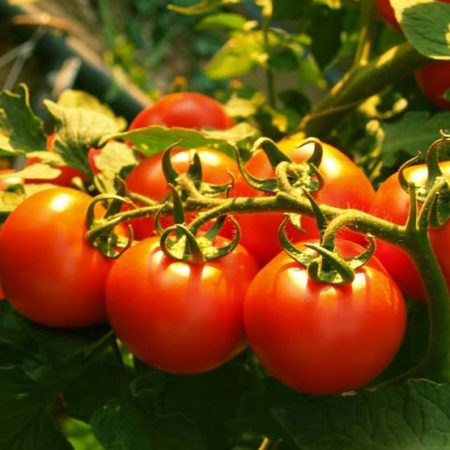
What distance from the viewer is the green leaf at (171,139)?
679 mm

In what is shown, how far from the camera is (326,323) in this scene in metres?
0.52

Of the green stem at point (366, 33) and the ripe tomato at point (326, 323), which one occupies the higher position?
the green stem at point (366, 33)

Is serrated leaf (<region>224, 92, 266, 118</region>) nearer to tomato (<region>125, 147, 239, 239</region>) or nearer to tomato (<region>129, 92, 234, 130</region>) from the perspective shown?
tomato (<region>129, 92, 234, 130</region>)

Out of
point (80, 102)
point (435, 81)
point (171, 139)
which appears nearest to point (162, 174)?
point (171, 139)

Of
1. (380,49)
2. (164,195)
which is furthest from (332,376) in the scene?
(380,49)

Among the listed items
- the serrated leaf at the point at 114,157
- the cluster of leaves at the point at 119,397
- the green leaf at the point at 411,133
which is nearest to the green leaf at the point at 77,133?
the serrated leaf at the point at 114,157

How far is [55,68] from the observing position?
70.1 inches

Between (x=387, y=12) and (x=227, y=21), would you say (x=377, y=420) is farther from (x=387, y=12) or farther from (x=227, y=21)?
(x=227, y=21)

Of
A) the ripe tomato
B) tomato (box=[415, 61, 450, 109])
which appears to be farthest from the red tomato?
tomato (box=[415, 61, 450, 109])

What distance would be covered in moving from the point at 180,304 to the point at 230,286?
0.04 metres

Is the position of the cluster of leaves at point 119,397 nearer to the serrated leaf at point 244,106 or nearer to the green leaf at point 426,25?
the green leaf at point 426,25

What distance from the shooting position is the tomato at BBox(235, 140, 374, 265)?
0.58 meters

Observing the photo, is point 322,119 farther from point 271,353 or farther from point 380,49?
point 271,353

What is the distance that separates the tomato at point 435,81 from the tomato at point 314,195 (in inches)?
6.6
